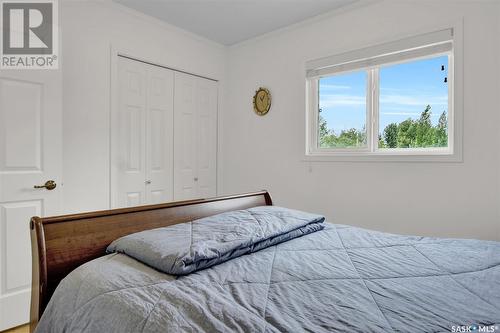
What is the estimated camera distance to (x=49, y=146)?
216 cm

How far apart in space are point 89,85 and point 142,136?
64cm

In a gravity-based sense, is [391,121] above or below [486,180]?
above

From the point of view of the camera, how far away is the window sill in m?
2.25

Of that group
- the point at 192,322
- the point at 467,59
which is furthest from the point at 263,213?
the point at 467,59

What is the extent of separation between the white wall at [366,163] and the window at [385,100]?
117mm

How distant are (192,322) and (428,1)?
8.91 feet

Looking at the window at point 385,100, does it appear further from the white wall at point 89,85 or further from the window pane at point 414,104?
the white wall at point 89,85

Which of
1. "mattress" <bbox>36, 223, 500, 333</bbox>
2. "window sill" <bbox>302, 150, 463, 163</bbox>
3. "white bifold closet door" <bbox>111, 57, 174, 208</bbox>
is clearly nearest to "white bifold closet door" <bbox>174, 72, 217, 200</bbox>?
"white bifold closet door" <bbox>111, 57, 174, 208</bbox>

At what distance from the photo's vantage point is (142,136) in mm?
2938

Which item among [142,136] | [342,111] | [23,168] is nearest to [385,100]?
[342,111]

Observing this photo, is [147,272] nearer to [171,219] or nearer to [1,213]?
[171,219]

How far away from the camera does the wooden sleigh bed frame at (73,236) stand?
3.77 feet

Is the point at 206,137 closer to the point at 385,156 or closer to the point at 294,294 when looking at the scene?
the point at 385,156

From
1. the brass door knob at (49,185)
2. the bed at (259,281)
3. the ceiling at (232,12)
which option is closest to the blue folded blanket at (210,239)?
the bed at (259,281)
